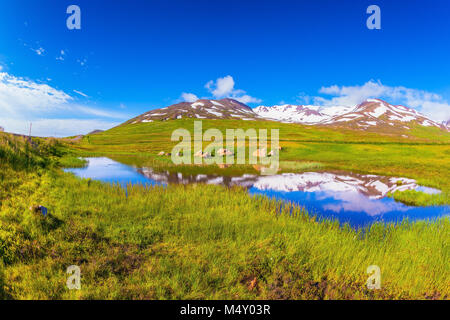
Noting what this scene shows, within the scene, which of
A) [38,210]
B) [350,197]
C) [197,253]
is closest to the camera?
[197,253]

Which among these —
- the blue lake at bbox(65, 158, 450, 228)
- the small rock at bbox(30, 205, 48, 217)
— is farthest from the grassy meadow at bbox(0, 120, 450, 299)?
the blue lake at bbox(65, 158, 450, 228)

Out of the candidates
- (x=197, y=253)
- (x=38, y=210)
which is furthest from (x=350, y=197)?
(x=38, y=210)

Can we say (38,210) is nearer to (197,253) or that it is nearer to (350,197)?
(197,253)

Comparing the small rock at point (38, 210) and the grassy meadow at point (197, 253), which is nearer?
the grassy meadow at point (197, 253)

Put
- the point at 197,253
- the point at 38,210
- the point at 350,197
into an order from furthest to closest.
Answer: the point at 350,197, the point at 38,210, the point at 197,253

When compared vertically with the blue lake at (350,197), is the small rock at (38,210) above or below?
above

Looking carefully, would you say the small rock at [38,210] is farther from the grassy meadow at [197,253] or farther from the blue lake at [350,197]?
the blue lake at [350,197]

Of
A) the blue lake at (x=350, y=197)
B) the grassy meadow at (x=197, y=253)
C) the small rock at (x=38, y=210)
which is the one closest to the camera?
the grassy meadow at (x=197, y=253)

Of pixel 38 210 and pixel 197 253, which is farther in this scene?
pixel 38 210

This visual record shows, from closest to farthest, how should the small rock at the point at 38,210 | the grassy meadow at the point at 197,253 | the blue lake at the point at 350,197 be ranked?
the grassy meadow at the point at 197,253, the small rock at the point at 38,210, the blue lake at the point at 350,197

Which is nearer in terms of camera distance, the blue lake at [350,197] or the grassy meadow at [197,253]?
the grassy meadow at [197,253]

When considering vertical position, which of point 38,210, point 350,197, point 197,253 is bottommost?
point 197,253

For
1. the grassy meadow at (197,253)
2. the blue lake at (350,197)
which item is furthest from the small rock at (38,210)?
the blue lake at (350,197)

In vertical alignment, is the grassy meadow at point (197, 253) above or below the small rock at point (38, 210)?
below
